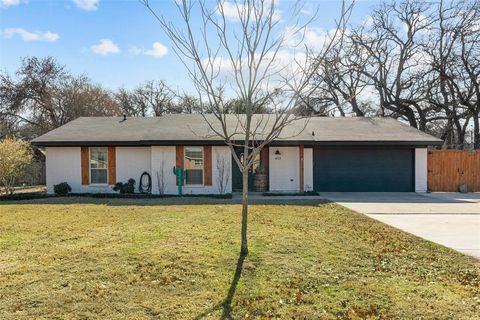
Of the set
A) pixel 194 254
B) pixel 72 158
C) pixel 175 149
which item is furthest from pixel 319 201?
pixel 72 158

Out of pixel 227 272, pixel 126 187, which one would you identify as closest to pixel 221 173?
pixel 126 187

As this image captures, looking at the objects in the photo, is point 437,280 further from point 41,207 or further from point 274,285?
point 41,207

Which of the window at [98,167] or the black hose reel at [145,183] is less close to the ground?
the window at [98,167]

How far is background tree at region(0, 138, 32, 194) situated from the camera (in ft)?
45.2

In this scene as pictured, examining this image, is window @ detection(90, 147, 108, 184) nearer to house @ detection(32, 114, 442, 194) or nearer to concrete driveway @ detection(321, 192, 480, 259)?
house @ detection(32, 114, 442, 194)

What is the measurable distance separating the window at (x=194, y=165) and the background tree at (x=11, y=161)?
22.0 ft

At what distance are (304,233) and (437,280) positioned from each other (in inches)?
107

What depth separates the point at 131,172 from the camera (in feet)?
48.9

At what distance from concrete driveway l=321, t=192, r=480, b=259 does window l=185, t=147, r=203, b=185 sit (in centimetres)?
537

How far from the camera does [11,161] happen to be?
13.9 metres

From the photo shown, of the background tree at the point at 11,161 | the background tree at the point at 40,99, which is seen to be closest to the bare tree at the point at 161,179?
the background tree at the point at 11,161

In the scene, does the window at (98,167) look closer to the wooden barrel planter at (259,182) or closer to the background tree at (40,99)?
the wooden barrel planter at (259,182)

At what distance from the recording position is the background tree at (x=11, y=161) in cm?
1377

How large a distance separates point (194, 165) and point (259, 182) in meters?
2.84
